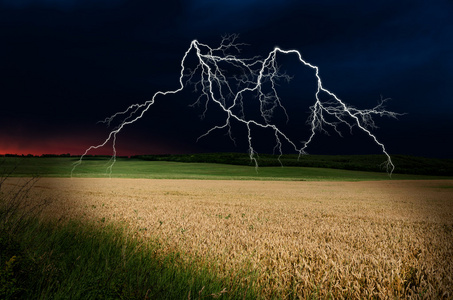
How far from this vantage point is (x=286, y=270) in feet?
15.0

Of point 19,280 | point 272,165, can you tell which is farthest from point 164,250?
point 272,165

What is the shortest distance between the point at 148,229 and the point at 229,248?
2.36 metres

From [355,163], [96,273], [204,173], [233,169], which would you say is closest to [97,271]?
[96,273]

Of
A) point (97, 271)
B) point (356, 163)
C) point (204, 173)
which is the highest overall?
point (97, 271)

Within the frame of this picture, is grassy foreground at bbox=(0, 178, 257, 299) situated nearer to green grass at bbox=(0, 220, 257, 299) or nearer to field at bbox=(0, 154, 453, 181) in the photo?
green grass at bbox=(0, 220, 257, 299)

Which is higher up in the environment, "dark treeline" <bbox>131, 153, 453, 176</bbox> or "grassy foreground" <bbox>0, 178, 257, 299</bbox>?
"grassy foreground" <bbox>0, 178, 257, 299</bbox>

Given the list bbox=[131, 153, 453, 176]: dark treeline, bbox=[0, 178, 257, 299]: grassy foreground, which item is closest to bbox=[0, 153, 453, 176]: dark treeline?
bbox=[131, 153, 453, 176]: dark treeline

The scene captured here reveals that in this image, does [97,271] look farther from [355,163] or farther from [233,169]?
[355,163]

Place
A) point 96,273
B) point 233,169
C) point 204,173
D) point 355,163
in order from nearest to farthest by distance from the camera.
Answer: point 96,273
point 204,173
point 233,169
point 355,163

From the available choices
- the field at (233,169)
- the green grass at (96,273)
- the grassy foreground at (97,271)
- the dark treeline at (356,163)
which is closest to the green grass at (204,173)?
the field at (233,169)

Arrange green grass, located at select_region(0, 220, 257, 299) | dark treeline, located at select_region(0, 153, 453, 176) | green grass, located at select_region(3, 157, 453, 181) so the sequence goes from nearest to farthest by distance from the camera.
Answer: green grass, located at select_region(0, 220, 257, 299) < green grass, located at select_region(3, 157, 453, 181) < dark treeline, located at select_region(0, 153, 453, 176)

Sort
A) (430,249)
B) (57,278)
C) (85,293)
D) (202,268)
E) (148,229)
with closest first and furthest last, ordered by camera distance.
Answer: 1. (85,293)
2. (57,278)
3. (202,268)
4. (430,249)
5. (148,229)

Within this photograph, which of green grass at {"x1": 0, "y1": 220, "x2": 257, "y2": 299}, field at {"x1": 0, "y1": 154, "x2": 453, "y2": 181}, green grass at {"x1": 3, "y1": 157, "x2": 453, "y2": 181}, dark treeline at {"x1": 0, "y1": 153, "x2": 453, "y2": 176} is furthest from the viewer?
dark treeline at {"x1": 0, "y1": 153, "x2": 453, "y2": 176}

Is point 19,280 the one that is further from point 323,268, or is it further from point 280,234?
point 280,234
